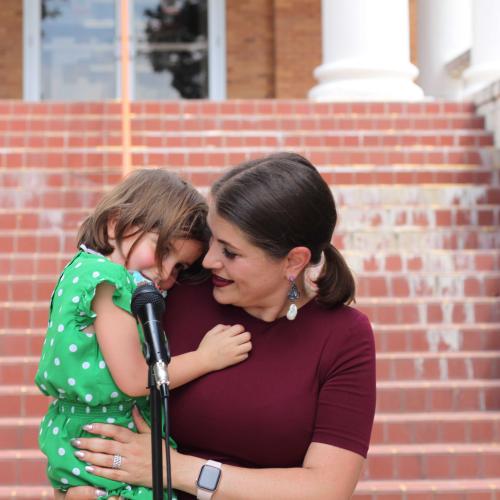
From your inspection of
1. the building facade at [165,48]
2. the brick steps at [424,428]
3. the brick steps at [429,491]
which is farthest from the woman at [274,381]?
the building facade at [165,48]

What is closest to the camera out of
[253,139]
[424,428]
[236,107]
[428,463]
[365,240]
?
[428,463]

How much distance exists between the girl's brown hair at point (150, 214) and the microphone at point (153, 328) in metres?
0.34

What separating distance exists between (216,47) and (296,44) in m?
1.14

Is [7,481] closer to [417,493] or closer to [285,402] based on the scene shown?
[417,493]

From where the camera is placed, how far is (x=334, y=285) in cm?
247

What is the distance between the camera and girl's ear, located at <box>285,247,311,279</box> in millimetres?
2391

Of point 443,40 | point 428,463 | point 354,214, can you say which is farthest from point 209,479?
point 443,40

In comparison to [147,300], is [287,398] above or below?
below

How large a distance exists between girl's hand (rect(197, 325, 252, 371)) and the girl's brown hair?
0.22 meters

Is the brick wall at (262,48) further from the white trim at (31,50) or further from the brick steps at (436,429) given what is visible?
the brick steps at (436,429)

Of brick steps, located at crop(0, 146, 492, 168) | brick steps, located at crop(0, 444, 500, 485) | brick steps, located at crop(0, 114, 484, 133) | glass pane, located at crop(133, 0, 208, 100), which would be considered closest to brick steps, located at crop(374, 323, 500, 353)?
brick steps, located at crop(0, 444, 500, 485)

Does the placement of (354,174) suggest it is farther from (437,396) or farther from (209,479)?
(209,479)

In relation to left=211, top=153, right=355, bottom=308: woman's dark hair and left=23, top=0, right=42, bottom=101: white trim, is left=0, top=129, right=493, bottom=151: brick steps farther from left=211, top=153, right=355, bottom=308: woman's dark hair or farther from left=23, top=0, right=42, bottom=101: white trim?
left=211, top=153, right=355, bottom=308: woman's dark hair

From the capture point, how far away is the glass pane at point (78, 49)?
14.9 metres
